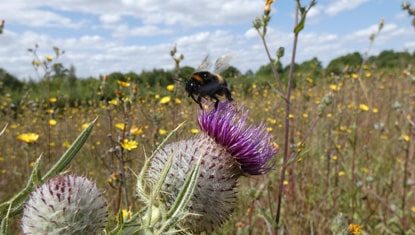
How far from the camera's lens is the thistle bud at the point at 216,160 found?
1944 millimetres

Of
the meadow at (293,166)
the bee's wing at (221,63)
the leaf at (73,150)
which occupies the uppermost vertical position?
the bee's wing at (221,63)

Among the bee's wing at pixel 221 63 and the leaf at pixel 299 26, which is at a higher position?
the leaf at pixel 299 26

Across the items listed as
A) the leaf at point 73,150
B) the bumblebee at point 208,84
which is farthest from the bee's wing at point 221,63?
the leaf at point 73,150

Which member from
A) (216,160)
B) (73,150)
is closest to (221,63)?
(216,160)

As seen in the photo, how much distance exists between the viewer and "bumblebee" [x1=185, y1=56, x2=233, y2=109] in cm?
233

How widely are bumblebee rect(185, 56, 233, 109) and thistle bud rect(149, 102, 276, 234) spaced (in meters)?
0.14

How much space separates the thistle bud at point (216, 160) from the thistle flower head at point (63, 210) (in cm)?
39

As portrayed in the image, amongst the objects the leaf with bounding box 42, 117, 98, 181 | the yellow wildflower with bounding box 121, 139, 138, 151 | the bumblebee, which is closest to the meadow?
the yellow wildflower with bounding box 121, 139, 138, 151

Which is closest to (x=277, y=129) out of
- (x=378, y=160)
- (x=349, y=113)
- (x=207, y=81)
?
(x=349, y=113)

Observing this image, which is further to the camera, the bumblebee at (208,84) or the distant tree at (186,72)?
the distant tree at (186,72)

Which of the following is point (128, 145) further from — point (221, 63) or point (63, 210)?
point (63, 210)

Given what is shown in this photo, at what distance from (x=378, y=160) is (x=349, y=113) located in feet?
4.79

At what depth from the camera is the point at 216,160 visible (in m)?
2.01

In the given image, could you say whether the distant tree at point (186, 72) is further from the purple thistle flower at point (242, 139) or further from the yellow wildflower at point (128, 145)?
the yellow wildflower at point (128, 145)
